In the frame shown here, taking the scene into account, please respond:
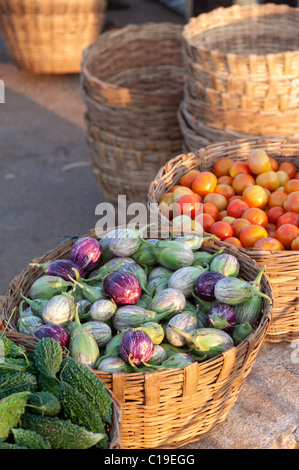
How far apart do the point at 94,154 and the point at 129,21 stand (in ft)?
11.3

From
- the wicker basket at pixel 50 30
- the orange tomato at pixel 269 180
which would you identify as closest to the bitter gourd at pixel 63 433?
the orange tomato at pixel 269 180

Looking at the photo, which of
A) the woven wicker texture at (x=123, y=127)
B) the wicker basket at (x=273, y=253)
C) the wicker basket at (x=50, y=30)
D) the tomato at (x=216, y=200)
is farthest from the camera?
the wicker basket at (x=50, y=30)

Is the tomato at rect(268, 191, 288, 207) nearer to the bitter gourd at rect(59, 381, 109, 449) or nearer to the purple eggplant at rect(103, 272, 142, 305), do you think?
the purple eggplant at rect(103, 272, 142, 305)

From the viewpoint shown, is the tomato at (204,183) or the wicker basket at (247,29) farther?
the wicker basket at (247,29)

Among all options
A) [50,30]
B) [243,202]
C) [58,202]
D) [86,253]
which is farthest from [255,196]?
[50,30]

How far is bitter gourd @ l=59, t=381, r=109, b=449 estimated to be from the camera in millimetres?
1019

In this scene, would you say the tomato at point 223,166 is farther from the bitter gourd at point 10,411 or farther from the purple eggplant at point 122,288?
the bitter gourd at point 10,411

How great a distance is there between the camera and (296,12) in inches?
107

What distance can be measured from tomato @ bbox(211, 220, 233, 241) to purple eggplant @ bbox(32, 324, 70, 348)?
0.65 metres

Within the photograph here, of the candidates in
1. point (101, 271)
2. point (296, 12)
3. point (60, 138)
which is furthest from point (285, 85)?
point (60, 138)

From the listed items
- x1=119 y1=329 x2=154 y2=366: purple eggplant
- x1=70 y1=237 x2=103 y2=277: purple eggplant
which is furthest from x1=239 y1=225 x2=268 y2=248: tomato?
x1=119 y1=329 x2=154 y2=366: purple eggplant

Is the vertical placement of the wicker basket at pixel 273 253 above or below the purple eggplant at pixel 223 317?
below

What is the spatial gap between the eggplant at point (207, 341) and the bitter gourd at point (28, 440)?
0.38 metres

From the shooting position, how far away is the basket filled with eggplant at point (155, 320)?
1.17m
